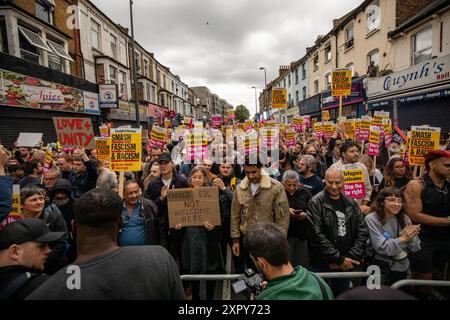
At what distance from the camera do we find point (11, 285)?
59.9 inches

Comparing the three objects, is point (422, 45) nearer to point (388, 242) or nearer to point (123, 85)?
point (388, 242)

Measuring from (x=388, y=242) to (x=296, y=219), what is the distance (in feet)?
3.64

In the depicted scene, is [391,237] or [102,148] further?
[102,148]

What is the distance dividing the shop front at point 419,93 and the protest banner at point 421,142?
746 cm

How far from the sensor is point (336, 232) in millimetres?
2918

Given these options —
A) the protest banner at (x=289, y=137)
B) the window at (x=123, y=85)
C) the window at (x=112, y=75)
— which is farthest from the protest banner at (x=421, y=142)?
the window at (x=123, y=85)

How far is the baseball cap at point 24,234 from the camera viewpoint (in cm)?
179

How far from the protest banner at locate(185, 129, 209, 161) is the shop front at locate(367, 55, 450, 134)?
32.0ft

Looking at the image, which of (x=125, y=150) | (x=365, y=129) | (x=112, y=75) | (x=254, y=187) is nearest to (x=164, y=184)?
(x=125, y=150)

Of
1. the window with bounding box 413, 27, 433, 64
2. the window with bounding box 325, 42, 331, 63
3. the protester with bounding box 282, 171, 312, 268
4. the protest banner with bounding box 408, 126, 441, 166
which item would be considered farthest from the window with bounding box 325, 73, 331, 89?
the protester with bounding box 282, 171, 312, 268

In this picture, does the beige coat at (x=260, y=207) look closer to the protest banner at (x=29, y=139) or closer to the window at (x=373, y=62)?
the protest banner at (x=29, y=139)

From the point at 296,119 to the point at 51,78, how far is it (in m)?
11.8

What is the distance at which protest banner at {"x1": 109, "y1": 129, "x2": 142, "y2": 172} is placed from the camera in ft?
12.3

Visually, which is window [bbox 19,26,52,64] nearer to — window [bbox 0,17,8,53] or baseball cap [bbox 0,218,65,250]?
window [bbox 0,17,8,53]
